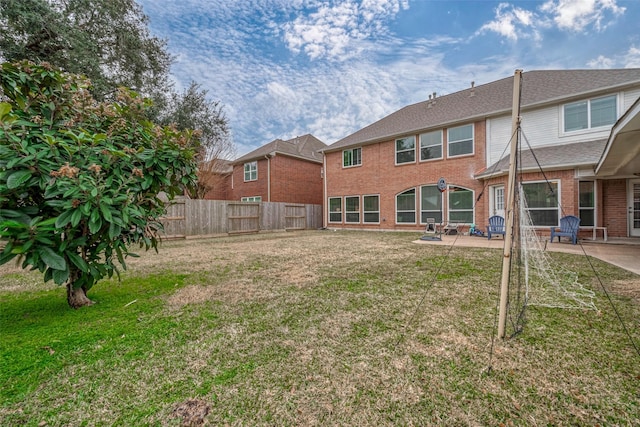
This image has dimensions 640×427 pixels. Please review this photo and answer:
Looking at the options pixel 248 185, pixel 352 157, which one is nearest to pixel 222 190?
pixel 248 185

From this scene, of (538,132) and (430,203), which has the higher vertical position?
(538,132)

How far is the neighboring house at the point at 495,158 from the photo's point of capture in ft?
29.2

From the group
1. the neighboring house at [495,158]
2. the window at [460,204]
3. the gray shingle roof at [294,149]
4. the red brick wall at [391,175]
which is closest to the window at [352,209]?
the neighboring house at [495,158]

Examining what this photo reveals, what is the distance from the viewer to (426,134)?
534 inches

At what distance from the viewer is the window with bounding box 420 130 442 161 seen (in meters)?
13.1

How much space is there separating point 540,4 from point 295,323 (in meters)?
14.2

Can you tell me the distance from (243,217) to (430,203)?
10.0 metres

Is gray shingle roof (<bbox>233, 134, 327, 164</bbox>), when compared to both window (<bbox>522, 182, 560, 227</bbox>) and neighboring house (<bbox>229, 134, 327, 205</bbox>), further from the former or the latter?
window (<bbox>522, 182, 560, 227</bbox>)

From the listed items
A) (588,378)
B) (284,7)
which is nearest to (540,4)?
(284,7)

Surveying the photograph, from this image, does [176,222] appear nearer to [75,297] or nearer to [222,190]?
[75,297]

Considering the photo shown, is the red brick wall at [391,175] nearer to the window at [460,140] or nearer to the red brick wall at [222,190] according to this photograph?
the window at [460,140]

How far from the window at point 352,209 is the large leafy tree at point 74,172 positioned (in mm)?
13599

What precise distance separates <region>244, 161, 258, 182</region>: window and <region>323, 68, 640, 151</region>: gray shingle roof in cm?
647

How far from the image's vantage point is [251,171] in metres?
20.7
